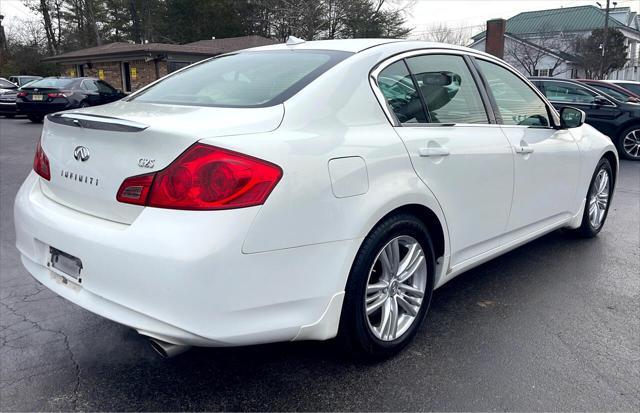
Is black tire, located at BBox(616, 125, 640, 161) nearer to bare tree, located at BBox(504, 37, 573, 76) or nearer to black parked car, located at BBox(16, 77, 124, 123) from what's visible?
black parked car, located at BBox(16, 77, 124, 123)

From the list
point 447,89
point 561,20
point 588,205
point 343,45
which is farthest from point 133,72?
point 561,20

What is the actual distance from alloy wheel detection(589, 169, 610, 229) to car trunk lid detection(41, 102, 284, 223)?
11.5 ft

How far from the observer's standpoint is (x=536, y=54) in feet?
132

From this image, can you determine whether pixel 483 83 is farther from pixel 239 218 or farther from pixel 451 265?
pixel 239 218

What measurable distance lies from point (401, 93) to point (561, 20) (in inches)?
2262

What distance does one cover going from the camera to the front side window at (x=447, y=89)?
297 cm

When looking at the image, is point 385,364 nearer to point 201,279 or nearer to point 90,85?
point 201,279

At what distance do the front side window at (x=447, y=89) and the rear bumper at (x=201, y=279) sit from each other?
1116 mm

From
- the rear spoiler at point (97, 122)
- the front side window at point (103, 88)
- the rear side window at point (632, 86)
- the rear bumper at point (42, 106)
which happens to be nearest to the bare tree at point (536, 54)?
the rear side window at point (632, 86)

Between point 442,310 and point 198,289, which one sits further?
point 442,310

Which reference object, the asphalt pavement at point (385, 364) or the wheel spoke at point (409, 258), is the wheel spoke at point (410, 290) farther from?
the asphalt pavement at point (385, 364)

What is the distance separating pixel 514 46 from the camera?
1609 inches

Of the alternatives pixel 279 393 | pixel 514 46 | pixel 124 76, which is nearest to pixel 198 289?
pixel 279 393

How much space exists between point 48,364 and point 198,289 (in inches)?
49.5
